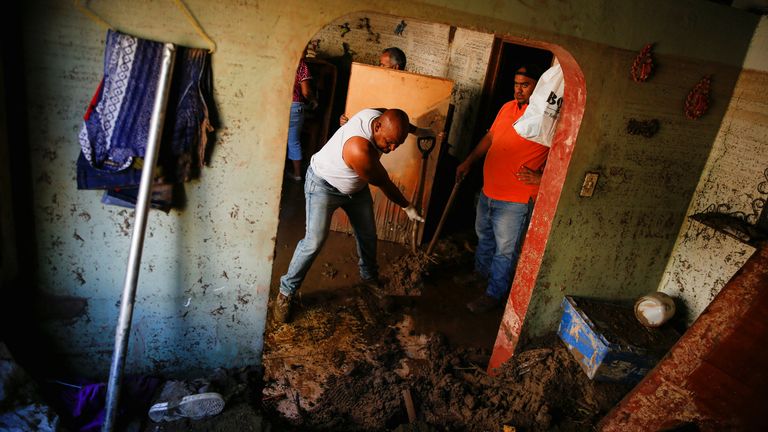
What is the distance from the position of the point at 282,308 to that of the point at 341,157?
4.57 ft

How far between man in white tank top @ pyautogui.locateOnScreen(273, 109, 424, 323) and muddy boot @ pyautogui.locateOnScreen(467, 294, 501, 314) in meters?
1.22

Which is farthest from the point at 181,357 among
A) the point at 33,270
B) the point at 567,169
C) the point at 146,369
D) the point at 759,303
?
the point at 759,303

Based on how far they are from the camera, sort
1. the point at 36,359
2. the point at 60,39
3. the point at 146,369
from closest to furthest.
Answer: the point at 60,39 → the point at 36,359 → the point at 146,369

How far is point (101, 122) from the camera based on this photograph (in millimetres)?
2285

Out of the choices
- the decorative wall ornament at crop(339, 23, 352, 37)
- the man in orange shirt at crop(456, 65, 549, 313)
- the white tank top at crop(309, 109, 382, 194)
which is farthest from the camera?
the decorative wall ornament at crop(339, 23, 352, 37)

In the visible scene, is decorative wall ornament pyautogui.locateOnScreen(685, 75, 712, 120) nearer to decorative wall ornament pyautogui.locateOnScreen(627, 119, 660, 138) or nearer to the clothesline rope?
decorative wall ornament pyautogui.locateOnScreen(627, 119, 660, 138)

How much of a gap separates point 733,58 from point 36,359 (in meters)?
4.80

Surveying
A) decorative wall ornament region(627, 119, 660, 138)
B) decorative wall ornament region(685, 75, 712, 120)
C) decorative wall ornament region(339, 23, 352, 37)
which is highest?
decorative wall ornament region(339, 23, 352, 37)

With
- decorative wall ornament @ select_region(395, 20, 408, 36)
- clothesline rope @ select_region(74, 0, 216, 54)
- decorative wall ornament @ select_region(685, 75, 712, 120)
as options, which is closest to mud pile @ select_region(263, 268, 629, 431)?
decorative wall ornament @ select_region(685, 75, 712, 120)

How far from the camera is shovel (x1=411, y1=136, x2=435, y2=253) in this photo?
17.4 ft

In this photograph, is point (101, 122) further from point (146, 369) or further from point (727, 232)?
point (727, 232)

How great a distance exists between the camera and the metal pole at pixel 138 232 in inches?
89.1

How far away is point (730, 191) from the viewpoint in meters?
3.42

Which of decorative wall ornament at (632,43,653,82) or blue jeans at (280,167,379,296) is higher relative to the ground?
decorative wall ornament at (632,43,653,82)
